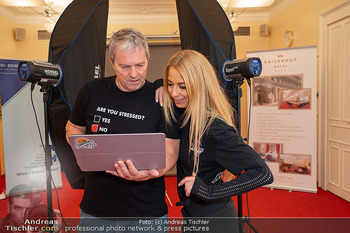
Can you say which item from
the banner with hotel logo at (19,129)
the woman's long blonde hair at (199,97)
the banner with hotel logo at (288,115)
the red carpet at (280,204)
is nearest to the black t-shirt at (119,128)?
the woman's long blonde hair at (199,97)

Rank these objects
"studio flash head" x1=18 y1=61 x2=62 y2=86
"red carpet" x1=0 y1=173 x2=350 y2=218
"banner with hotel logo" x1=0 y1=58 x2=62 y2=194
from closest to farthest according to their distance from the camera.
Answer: "studio flash head" x1=18 y1=61 x2=62 y2=86 < "red carpet" x1=0 y1=173 x2=350 y2=218 < "banner with hotel logo" x1=0 y1=58 x2=62 y2=194

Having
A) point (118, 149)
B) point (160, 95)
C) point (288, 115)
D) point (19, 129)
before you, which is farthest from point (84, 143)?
point (288, 115)

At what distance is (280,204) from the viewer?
3.35m

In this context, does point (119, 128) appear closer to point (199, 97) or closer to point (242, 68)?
→ point (199, 97)

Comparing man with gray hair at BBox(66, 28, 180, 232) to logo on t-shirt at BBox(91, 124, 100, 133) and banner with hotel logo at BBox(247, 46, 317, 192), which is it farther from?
banner with hotel logo at BBox(247, 46, 317, 192)

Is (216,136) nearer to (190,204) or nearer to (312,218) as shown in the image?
(190,204)

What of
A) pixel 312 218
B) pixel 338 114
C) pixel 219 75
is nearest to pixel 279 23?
pixel 338 114

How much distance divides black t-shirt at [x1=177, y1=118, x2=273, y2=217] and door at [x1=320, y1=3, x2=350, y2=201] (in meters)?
2.92

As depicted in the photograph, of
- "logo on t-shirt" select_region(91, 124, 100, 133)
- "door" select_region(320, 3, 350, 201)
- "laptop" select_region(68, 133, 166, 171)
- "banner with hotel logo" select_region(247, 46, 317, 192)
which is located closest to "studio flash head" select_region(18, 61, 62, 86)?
"logo on t-shirt" select_region(91, 124, 100, 133)

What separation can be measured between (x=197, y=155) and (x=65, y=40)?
1316 millimetres

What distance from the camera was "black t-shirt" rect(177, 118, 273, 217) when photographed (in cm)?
108

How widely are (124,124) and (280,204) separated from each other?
9.15 feet

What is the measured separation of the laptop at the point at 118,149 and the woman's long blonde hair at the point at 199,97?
0.19 meters

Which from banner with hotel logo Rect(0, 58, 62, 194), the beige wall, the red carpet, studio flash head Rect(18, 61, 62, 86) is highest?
the beige wall
